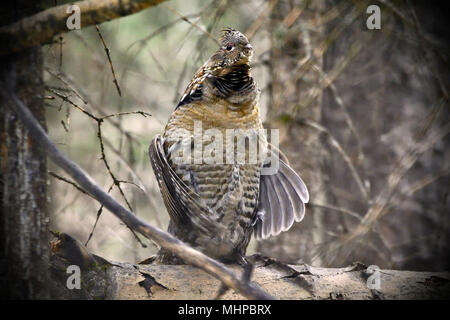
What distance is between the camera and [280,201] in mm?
3305

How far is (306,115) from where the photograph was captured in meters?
4.34

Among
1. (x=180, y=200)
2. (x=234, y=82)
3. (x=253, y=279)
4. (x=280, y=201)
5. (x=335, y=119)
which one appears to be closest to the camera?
(x=253, y=279)

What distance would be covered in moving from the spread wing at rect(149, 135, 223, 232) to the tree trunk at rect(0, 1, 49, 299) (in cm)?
103

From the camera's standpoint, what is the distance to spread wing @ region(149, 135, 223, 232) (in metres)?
2.77

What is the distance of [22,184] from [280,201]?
6.35ft

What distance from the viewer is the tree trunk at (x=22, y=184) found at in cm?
173

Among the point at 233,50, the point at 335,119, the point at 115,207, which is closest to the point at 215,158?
the point at 233,50

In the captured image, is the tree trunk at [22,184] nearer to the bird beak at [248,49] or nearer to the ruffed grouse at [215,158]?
the ruffed grouse at [215,158]

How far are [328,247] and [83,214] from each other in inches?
80.7

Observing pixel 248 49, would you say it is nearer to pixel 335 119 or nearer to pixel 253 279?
pixel 253 279

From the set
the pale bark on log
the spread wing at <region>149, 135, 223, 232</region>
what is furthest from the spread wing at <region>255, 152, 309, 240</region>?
the pale bark on log

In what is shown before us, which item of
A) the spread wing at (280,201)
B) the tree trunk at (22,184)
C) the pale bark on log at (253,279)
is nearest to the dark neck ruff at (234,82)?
the spread wing at (280,201)

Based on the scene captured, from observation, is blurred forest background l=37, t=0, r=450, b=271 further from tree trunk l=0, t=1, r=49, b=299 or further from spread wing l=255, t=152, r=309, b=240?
tree trunk l=0, t=1, r=49, b=299

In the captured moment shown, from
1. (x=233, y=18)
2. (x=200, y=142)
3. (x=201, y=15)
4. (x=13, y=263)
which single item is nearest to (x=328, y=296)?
(x=200, y=142)
